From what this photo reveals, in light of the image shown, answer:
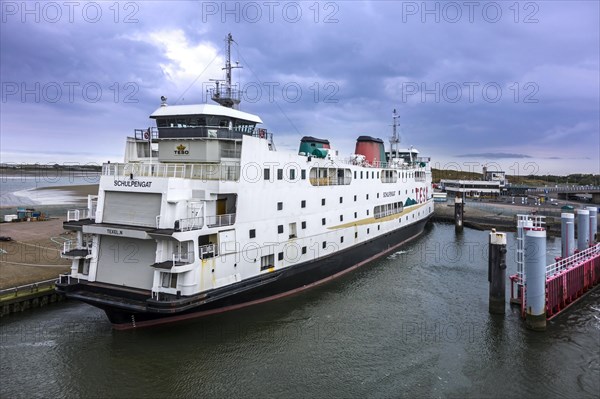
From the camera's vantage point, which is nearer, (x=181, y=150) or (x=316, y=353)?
(x=316, y=353)

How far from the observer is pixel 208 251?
1391 centimetres

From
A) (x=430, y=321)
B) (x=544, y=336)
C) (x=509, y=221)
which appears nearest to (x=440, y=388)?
(x=430, y=321)

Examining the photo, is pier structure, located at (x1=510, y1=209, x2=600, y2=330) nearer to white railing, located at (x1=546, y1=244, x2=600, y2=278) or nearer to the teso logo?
white railing, located at (x1=546, y1=244, x2=600, y2=278)

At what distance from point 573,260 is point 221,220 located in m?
16.8

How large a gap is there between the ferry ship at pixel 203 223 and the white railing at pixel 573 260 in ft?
33.1

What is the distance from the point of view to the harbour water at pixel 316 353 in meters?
11.1

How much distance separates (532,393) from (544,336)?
4258 millimetres

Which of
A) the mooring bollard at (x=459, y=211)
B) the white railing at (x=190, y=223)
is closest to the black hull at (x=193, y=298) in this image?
the white railing at (x=190, y=223)

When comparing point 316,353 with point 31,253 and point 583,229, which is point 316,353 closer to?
point 583,229

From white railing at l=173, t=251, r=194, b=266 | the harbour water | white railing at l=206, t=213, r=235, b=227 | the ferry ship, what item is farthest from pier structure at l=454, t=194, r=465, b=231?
white railing at l=173, t=251, r=194, b=266

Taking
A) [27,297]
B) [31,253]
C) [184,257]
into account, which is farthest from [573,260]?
[31,253]

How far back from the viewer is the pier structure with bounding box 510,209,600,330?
14688 mm

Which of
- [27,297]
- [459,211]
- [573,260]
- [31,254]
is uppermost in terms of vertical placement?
[459,211]

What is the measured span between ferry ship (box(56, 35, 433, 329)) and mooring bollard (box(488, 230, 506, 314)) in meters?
7.68
